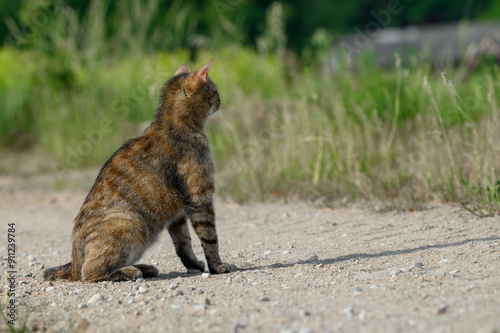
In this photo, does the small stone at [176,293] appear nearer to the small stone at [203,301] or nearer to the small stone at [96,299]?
the small stone at [203,301]

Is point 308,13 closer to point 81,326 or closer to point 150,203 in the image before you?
point 150,203

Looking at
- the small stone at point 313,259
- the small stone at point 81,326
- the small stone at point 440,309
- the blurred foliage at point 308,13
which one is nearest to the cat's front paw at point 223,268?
the small stone at point 313,259

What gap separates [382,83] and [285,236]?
3074 mm

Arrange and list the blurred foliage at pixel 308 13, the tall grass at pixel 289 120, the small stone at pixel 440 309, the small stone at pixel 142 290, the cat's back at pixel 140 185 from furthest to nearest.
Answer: the blurred foliage at pixel 308 13 < the tall grass at pixel 289 120 < the cat's back at pixel 140 185 < the small stone at pixel 142 290 < the small stone at pixel 440 309

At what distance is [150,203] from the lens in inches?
159

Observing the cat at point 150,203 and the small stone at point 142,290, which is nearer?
the small stone at point 142,290

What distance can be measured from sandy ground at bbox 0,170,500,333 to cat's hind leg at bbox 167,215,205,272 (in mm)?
129

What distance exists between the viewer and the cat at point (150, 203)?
3.92m

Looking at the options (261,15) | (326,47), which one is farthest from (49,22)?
(261,15)

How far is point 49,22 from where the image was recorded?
10.3 metres

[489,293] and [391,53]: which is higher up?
[391,53]

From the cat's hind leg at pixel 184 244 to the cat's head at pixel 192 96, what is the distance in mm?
780

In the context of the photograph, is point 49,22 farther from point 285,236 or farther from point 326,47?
point 285,236

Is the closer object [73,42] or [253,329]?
[253,329]
